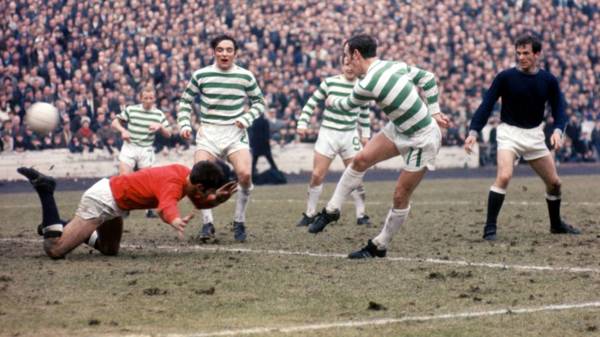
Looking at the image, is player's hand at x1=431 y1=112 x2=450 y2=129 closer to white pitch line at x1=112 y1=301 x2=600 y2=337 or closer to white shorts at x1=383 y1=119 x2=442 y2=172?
white shorts at x1=383 y1=119 x2=442 y2=172

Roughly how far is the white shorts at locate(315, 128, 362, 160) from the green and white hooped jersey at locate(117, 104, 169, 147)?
3289mm

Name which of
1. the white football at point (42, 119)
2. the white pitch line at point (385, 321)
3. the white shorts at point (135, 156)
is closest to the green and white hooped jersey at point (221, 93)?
the white shorts at point (135, 156)

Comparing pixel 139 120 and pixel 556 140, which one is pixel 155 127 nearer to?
pixel 139 120

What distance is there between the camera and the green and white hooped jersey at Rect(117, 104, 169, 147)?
1872 centimetres

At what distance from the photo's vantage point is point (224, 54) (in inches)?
536

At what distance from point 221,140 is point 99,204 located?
9.33 ft

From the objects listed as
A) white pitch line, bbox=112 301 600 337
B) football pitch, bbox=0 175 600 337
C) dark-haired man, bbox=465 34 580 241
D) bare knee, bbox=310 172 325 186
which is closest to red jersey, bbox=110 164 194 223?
football pitch, bbox=0 175 600 337

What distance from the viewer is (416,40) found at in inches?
1542

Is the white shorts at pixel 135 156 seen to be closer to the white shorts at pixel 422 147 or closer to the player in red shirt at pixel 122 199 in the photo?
the player in red shirt at pixel 122 199

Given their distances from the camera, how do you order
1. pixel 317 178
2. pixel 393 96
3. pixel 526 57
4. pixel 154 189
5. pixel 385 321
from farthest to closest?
pixel 317 178
pixel 526 57
pixel 393 96
pixel 154 189
pixel 385 321

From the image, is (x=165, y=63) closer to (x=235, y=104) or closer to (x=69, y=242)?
(x=235, y=104)

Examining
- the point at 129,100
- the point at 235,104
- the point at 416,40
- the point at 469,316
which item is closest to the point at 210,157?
Result: the point at 235,104

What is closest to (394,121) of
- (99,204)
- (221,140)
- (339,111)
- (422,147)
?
(422,147)

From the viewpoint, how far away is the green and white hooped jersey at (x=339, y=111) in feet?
53.0
